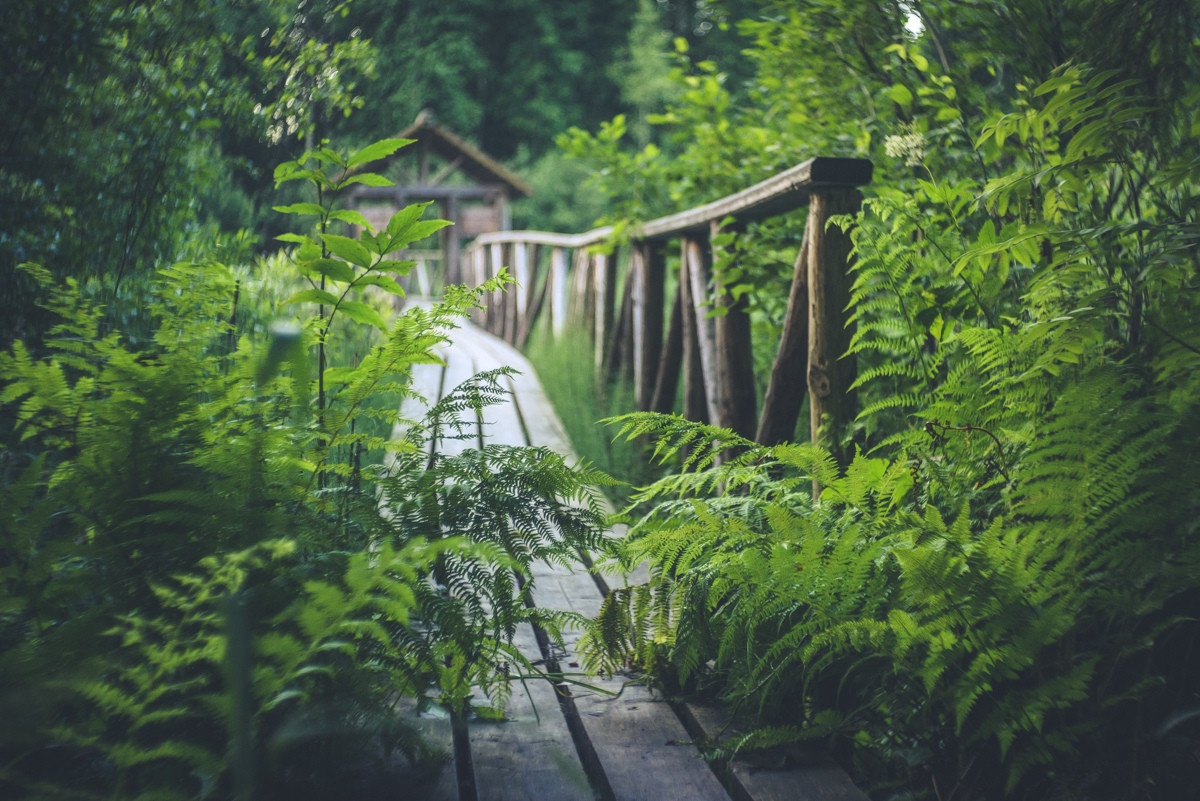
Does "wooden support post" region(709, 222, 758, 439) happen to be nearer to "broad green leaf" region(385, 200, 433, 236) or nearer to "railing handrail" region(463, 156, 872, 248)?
"railing handrail" region(463, 156, 872, 248)

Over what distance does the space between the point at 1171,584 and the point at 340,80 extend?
2.96 m

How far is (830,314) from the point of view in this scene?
9.43ft

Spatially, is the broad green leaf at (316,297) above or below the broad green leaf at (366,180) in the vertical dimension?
below

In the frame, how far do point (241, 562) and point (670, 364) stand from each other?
3.45 m

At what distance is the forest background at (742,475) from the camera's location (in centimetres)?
149

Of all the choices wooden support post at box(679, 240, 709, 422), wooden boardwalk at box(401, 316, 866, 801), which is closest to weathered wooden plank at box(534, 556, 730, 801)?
wooden boardwalk at box(401, 316, 866, 801)

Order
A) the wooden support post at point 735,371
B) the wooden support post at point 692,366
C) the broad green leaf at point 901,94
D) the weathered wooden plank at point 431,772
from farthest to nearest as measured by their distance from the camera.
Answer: the wooden support post at point 692,366 < the wooden support post at point 735,371 < the broad green leaf at point 901,94 < the weathered wooden plank at point 431,772

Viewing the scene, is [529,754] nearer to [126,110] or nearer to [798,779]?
[798,779]

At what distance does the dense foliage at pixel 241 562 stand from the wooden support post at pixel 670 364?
2739mm

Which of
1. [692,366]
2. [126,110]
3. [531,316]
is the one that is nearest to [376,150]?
[126,110]

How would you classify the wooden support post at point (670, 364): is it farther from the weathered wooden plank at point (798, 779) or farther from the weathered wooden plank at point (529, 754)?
the weathered wooden plank at point (798, 779)

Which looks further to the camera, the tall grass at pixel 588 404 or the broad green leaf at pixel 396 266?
the tall grass at pixel 588 404

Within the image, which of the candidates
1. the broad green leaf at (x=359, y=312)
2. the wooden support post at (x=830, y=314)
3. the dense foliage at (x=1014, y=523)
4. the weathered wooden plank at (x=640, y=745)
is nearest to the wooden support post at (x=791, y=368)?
the wooden support post at (x=830, y=314)

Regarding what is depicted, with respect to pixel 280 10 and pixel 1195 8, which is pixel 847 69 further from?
pixel 280 10
